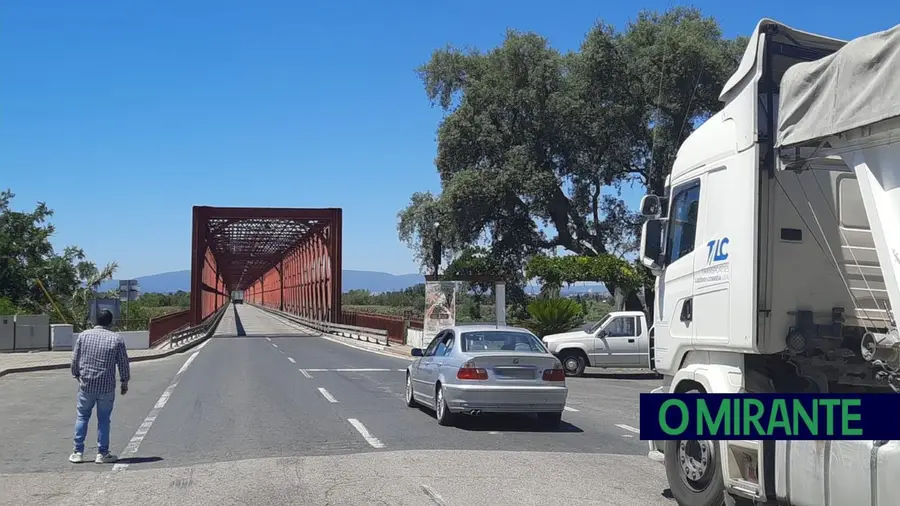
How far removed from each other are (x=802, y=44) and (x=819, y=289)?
6.43 ft

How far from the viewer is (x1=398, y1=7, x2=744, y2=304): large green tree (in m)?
36.2

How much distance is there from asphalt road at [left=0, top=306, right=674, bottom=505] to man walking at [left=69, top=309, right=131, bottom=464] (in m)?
0.32

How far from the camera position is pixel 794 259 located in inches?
256

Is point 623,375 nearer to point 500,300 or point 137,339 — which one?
point 500,300

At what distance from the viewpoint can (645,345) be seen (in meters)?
22.3

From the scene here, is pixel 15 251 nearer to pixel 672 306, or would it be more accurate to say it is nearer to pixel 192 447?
pixel 192 447

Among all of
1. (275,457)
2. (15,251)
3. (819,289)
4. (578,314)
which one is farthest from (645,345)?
(15,251)

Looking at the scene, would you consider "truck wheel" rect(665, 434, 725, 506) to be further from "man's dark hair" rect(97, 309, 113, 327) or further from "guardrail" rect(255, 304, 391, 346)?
"guardrail" rect(255, 304, 391, 346)

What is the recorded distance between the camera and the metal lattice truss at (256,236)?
189 ft

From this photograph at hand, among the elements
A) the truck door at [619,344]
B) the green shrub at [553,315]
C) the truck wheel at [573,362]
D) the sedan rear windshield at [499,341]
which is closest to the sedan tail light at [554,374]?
the sedan rear windshield at [499,341]

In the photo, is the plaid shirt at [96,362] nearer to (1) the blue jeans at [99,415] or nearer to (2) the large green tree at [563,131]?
(1) the blue jeans at [99,415]

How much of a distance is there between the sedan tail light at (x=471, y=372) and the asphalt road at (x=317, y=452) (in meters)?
0.81

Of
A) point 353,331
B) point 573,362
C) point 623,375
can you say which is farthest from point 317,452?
point 353,331

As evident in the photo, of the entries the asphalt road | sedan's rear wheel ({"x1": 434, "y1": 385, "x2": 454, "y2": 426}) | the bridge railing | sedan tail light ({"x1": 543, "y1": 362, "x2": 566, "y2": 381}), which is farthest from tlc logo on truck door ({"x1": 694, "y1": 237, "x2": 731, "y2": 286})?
the bridge railing
